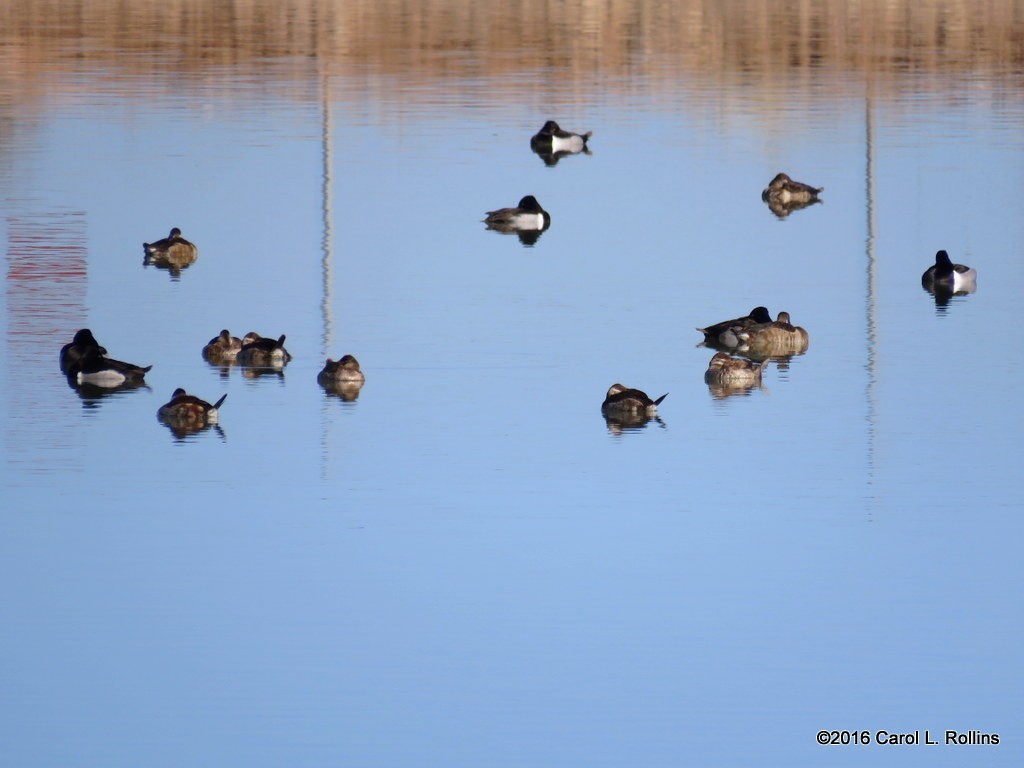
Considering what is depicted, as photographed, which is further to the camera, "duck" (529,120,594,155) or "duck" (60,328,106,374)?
"duck" (529,120,594,155)

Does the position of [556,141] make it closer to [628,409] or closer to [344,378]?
[344,378]

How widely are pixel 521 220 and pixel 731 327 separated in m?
7.07

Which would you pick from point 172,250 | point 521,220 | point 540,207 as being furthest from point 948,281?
point 172,250

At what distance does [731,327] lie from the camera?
18.1 m

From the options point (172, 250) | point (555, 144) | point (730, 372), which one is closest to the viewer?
point (730, 372)

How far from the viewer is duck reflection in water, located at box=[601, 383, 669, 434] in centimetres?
1541

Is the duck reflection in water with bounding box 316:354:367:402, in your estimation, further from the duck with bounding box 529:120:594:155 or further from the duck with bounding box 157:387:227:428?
the duck with bounding box 529:120:594:155

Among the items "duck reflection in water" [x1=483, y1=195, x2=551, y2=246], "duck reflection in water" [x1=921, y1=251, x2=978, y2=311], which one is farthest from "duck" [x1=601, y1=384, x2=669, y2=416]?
"duck reflection in water" [x1=483, y1=195, x2=551, y2=246]

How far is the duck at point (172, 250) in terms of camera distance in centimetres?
2214

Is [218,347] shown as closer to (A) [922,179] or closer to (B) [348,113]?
(A) [922,179]

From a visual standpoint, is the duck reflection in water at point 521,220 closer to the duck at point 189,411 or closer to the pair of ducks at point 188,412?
the pair of ducks at point 188,412

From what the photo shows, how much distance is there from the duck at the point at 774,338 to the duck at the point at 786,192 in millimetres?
8347

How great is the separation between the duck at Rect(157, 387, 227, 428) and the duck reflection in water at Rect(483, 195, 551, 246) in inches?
377

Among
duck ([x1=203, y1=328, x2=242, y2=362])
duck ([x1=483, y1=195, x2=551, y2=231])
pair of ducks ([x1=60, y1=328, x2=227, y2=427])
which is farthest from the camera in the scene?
duck ([x1=483, y1=195, x2=551, y2=231])
